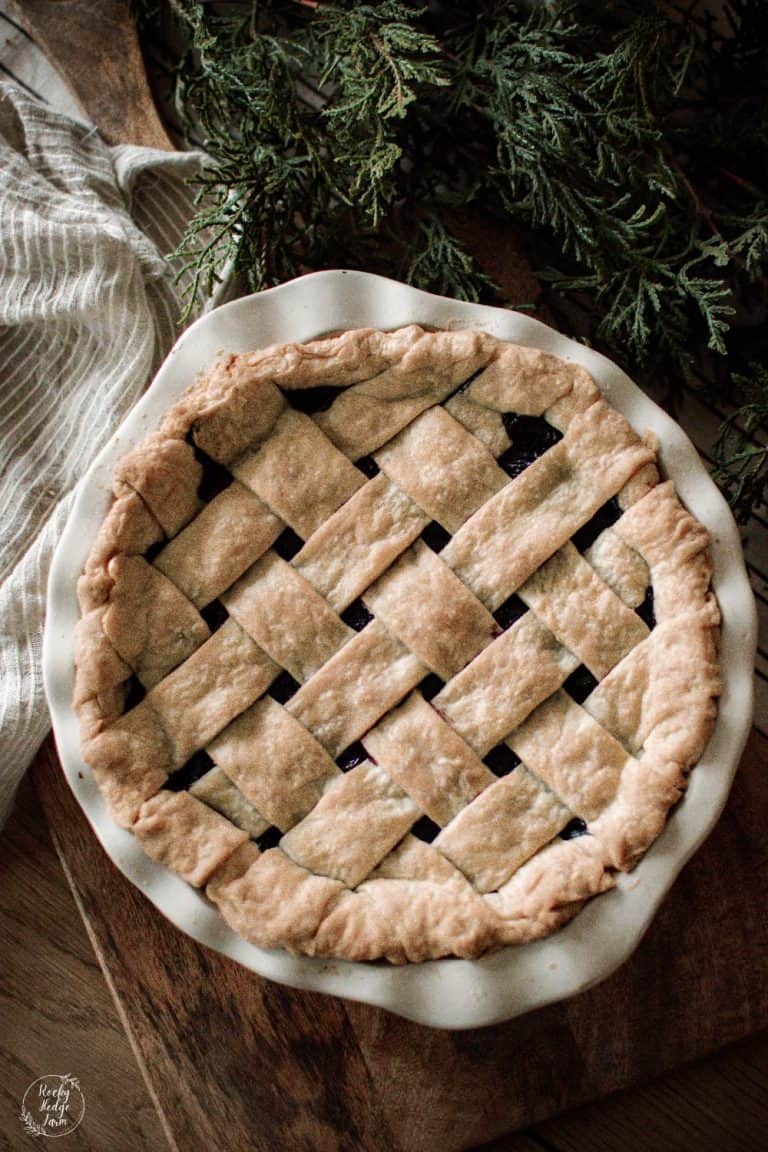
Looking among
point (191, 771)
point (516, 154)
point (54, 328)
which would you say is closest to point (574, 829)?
point (191, 771)

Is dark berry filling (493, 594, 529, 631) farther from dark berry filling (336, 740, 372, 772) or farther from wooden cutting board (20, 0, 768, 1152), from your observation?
wooden cutting board (20, 0, 768, 1152)

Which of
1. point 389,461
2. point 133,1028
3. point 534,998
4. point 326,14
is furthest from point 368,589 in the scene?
point 326,14

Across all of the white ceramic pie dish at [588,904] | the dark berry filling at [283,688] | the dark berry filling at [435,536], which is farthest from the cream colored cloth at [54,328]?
the dark berry filling at [435,536]

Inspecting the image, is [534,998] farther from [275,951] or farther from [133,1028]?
[133,1028]

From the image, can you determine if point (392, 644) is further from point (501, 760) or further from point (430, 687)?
point (501, 760)

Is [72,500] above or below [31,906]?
above

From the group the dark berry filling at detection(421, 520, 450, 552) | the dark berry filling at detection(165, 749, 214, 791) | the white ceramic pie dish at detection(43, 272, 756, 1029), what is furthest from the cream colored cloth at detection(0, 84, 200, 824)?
the dark berry filling at detection(421, 520, 450, 552)
